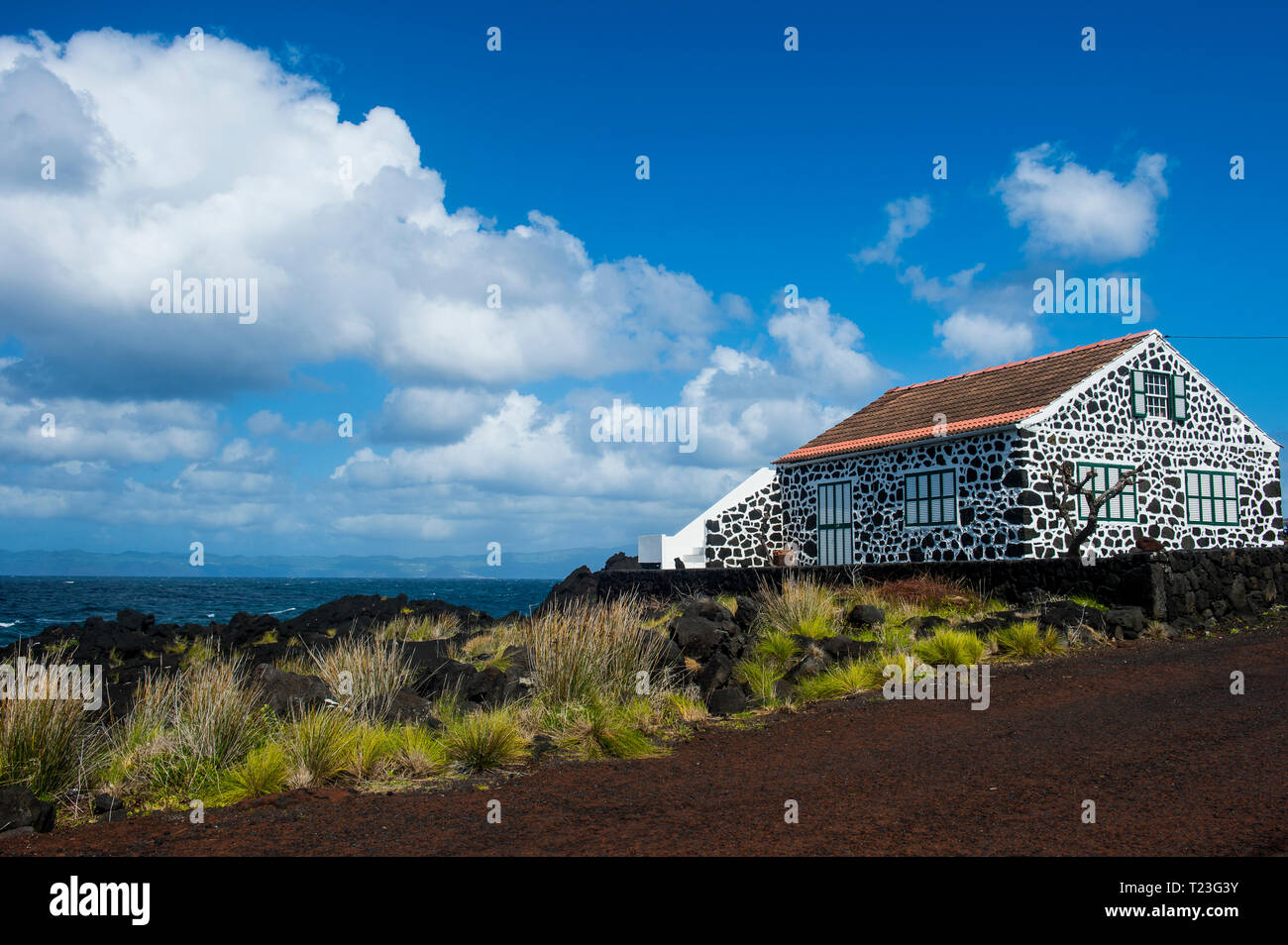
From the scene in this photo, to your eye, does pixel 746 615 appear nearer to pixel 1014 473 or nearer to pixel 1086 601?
pixel 1086 601

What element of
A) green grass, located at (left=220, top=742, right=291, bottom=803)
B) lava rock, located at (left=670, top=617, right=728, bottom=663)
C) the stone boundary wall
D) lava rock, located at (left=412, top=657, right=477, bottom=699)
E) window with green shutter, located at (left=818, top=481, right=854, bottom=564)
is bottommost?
green grass, located at (left=220, top=742, right=291, bottom=803)

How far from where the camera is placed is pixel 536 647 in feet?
33.2

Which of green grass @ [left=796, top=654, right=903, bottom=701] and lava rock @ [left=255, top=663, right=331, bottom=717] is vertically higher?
lava rock @ [left=255, top=663, right=331, bottom=717]

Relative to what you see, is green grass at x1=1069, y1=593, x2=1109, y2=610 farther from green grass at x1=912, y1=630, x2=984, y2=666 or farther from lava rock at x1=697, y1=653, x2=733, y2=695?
lava rock at x1=697, y1=653, x2=733, y2=695

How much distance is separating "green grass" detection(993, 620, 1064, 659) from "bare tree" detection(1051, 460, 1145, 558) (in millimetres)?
8081

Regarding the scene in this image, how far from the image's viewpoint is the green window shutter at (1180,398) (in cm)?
2256

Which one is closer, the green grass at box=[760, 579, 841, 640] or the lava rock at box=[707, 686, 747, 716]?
the lava rock at box=[707, 686, 747, 716]

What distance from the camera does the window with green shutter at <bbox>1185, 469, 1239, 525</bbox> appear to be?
2267 centimetres

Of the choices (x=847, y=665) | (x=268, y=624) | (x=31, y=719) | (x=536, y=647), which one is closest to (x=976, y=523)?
(x=847, y=665)

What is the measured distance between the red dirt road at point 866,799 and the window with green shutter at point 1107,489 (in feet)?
39.7

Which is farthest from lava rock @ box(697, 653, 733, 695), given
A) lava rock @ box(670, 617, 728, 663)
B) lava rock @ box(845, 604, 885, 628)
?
lava rock @ box(845, 604, 885, 628)

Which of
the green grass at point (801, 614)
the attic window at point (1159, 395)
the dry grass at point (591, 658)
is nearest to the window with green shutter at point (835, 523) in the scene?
the attic window at point (1159, 395)

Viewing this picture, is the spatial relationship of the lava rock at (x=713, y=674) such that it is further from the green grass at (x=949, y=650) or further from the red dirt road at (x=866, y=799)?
the green grass at (x=949, y=650)
